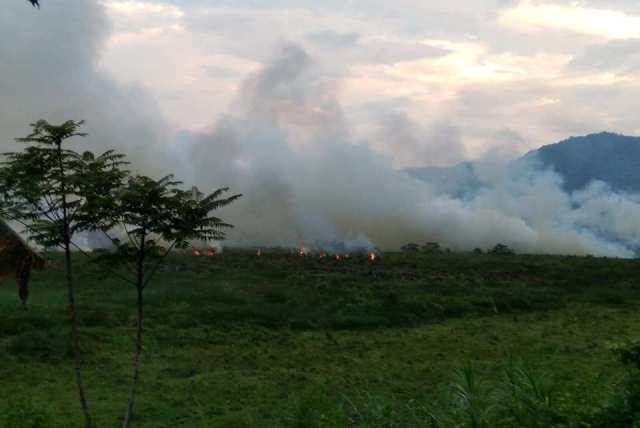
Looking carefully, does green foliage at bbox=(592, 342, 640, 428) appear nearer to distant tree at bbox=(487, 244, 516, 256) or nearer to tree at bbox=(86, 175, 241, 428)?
tree at bbox=(86, 175, 241, 428)

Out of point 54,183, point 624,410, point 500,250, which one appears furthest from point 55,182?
point 500,250

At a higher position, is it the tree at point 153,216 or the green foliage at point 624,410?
the tree at point 153,216

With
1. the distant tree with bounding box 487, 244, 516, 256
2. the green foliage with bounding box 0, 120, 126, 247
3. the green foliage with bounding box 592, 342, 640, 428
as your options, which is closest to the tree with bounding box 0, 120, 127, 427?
the green foliage with bounding box 0, 120, 126, 247

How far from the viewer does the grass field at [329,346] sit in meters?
9.97

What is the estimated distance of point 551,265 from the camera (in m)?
52.8

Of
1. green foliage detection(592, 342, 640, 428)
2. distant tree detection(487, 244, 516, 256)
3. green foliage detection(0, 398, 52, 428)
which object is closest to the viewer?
green foliage detection(592, 342, 640, 428)

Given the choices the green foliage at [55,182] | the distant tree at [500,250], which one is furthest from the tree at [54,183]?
the distant tree at [500,250]

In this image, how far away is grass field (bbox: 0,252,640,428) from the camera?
9.97m

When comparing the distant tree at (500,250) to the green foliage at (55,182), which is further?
the distant tree at (500,250)

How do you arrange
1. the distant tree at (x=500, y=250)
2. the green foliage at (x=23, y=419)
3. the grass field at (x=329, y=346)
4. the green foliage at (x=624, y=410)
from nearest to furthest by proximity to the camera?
1. the green foliage at (x=624, y=410)
2. the grass field at (x=329, y=346)
3. the green foliage at (x=23, y=419)
4. the distant tree at (x=500, y=250)

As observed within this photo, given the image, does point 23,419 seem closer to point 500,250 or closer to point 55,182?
point 55,182

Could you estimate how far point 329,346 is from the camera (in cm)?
2673

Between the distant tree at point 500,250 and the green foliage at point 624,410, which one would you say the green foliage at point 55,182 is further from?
the distant tree at point 500,250

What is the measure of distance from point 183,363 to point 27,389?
5.50 meters
